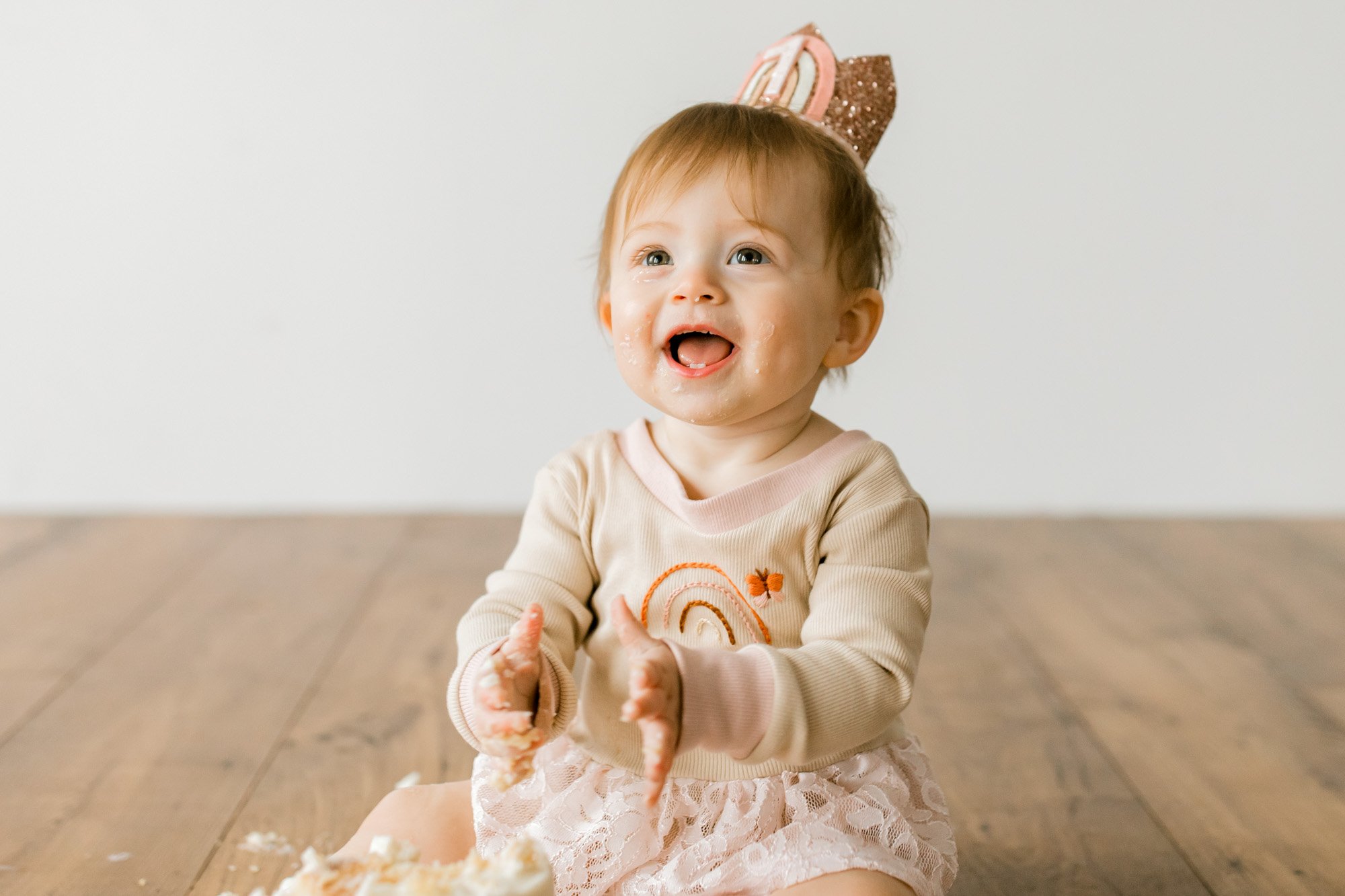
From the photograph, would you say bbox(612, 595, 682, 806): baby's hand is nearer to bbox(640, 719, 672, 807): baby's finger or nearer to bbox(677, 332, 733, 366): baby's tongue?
bbox(640, 719, 672, 807): baby's finger

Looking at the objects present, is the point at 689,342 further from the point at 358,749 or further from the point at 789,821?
the point at 358,749

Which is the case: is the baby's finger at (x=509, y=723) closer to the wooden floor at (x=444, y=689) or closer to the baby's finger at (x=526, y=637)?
the baby's finger at (x=526, y=637)

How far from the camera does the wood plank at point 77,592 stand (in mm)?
1550

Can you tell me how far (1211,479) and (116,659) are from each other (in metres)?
1.66

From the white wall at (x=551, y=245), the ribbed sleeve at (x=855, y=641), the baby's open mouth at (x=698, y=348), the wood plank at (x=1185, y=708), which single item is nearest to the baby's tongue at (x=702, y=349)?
the baby's open mouth at (x=698, y=348)

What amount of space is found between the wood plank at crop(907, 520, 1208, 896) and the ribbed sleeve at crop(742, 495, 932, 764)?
32 centimetres

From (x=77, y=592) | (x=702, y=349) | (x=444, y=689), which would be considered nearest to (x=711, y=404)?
(x=702, y=349)

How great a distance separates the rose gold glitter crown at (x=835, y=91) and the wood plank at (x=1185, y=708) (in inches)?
25.6

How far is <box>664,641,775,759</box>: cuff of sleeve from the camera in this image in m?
0.77

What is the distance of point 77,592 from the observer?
1.86m

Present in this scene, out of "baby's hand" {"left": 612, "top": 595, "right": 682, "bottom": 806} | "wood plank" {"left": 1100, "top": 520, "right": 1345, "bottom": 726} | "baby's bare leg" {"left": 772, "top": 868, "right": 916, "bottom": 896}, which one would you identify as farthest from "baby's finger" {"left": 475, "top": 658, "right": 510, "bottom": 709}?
"wood plank" {"left": 1100, "top": 520, "right": 1345, "bottom": 726}

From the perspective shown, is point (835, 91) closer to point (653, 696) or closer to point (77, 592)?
point (653, 696)

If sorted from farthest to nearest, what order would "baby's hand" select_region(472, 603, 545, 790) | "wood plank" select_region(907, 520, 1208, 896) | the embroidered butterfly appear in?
1. "wood plank" select_region(907, 520, 1208, 896)
2. the embroidered butterfly
3. "baby's hand" select_region(472, 603, 545, 790)

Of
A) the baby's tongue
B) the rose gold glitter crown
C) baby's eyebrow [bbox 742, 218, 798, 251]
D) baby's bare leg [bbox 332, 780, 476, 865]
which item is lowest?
baby's bare leg [bbox 332, 780, 476, 865]
